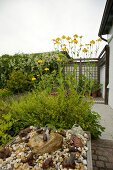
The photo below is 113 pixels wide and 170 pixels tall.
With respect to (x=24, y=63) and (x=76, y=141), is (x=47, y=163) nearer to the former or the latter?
(x=76, y=141)

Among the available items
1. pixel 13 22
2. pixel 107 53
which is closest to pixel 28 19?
pixel 13 22

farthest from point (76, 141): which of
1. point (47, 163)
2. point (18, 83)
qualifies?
point (18, 83)

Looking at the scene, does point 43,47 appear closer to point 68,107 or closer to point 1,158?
point 68,107

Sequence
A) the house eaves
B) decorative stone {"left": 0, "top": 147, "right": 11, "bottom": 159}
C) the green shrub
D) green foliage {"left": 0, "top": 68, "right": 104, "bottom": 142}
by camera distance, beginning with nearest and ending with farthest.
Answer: decorative stone {"left": 0, "top": 147, "right": 11, "bottom": 159} → green foliage {"left": 0, "top": 68, "right": 104, "bottom": 142} → the house eaves → the green shrub

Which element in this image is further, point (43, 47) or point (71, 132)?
point (43, 47)

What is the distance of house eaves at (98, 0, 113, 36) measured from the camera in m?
4.91

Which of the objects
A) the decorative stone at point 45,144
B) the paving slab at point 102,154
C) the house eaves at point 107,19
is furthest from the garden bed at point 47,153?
the house eaves at point 107,19

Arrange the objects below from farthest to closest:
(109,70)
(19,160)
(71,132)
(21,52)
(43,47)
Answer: (43,47), (21,52), (109,70), (71,132), (19,160)

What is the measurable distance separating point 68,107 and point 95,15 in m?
6.43

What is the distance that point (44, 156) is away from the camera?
1.84 metres

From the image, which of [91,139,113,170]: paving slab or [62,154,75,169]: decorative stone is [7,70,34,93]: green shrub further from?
[62,154,75,169]: decorative stone

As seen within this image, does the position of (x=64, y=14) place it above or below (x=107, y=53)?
above

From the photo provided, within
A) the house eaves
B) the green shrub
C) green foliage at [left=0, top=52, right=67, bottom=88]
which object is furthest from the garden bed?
green foliage at [left=0, top=52, right=67, bottom=88]

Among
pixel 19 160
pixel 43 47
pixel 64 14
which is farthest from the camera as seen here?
pixel 43 47
